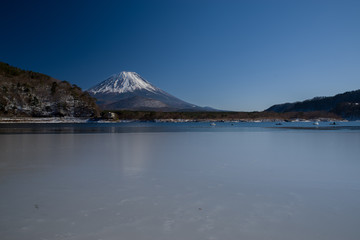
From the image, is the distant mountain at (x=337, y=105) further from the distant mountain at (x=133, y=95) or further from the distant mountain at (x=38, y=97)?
the distant mountain at (x=38, y=97)

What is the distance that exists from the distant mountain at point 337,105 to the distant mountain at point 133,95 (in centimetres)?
5583

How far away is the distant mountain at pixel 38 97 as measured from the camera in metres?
49.5

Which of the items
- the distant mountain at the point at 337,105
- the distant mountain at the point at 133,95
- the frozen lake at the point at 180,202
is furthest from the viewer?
the distant mountain at the point at 133,95

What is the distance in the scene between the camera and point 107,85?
194250mm

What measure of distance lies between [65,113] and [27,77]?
43.3ft

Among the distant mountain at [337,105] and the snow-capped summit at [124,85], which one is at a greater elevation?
the snow-capped summit at [124,85]

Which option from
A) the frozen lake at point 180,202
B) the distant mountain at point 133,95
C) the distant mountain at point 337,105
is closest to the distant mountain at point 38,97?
the frozen lake at point 180,202

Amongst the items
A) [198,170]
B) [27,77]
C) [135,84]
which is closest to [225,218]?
[198,170]

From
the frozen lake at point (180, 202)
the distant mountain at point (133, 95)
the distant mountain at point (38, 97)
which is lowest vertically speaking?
the frozen lake at point (180, 202)

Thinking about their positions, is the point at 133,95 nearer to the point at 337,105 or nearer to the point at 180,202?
the point at 337,105

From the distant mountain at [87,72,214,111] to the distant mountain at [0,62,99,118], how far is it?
244 feet

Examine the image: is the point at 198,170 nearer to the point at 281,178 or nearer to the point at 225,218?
the point at 281,178

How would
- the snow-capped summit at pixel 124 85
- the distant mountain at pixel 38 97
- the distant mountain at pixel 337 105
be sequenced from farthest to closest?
the snow-capped summit at pixel 124 85 < the distant mountain at pixel 337 105 < the distant mountain at pixel 38 97

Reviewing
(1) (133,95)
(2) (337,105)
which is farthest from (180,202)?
(1) (133,95)
